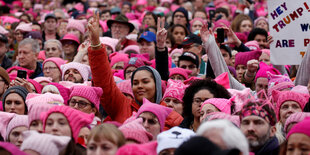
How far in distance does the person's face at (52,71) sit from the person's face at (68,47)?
227cm

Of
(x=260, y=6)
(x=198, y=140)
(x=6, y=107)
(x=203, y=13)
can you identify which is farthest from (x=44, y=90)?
(x=260, y=6)

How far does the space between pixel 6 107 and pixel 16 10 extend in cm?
1272

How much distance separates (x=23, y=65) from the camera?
11102 mm

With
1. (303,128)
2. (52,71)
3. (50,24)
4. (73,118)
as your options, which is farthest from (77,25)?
(303,128)

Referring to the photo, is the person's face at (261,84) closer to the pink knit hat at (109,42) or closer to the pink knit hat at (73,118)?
the pink knit hat at (73,118)

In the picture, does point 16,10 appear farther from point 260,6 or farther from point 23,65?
point 23,65

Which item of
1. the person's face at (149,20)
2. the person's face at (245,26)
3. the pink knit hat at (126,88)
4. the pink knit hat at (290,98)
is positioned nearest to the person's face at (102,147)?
the pink knit hat at (290,98)

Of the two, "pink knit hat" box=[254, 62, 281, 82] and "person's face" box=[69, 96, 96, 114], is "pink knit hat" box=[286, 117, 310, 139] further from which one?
"pink knit hat" box=[254, 62, 281, 82]

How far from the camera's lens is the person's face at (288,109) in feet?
24.7

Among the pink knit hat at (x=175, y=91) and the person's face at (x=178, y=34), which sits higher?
the person's face at (x=178, y=34)

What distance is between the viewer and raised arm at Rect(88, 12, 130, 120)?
7.56 meters

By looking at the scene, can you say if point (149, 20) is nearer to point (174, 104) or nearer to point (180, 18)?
point (180, 18)

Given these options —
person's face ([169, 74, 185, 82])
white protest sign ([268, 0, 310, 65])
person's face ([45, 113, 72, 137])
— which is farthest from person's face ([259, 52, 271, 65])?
person's face ([45, 113, 72, 137])

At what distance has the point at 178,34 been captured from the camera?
1342 centimetres
